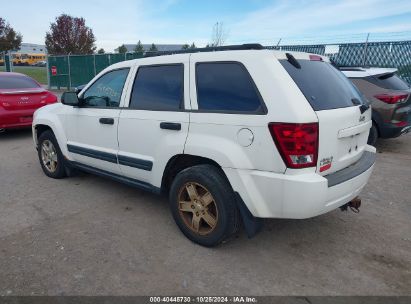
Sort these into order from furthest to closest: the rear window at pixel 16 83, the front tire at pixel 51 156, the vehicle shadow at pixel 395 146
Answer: the rear window at pixel 16 83 → the vehicle shadow at pixel 395 146 → the front tire at pixel 51 156

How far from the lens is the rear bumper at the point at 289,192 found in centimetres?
267

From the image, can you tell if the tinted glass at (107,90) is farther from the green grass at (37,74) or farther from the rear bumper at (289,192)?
the green grass at (37,74)

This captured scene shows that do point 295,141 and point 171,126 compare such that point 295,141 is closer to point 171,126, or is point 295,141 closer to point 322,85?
point 322,85

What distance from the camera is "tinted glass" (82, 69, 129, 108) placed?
13.3ft

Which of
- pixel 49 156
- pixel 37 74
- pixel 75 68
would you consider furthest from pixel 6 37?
pixel 49 156

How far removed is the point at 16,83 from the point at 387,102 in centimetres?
824

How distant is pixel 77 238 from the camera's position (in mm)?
3469

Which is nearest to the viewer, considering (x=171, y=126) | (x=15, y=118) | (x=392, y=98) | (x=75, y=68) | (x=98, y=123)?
(x=171, y=126)

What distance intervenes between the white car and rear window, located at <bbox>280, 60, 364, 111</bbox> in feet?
0.04

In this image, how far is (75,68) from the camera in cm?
1922

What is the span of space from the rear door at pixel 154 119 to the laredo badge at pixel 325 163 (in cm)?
124

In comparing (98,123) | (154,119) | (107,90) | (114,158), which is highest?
(107,90)

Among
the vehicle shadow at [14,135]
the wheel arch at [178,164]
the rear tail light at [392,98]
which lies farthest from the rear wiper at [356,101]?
the vehicle shadow at [14,135]

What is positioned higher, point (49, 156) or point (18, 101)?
point (18, 101)
